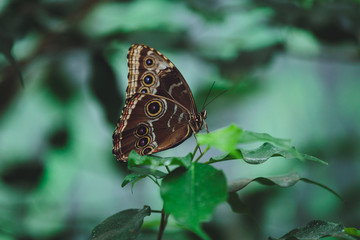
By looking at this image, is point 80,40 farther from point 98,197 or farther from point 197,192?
point 98,197

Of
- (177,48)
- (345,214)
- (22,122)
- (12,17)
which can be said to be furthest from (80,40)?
(345,214)

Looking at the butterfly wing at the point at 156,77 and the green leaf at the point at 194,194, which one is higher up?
the butterfly wing at the point at 156,77

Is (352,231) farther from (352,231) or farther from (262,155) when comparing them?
(262,155)

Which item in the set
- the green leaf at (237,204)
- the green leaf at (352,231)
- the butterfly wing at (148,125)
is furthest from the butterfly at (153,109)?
the green leaf at (352,231)

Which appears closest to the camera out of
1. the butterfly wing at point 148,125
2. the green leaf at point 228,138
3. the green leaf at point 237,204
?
the green leaf at point 228,138

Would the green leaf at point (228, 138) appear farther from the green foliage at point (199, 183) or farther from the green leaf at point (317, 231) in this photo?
the green leaf at point (317, 231)

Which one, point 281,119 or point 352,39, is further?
point 281,119

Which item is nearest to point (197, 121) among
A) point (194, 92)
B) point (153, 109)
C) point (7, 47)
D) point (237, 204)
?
point (153, 109)
